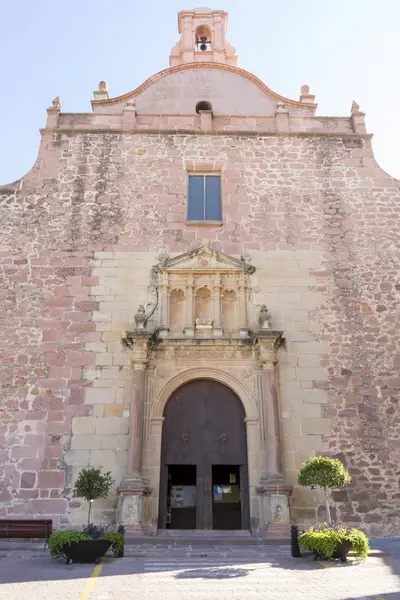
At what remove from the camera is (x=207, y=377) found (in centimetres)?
1276

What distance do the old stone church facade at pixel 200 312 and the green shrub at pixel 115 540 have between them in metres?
2.05

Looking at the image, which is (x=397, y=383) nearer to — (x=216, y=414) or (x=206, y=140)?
(x=216, y=414)

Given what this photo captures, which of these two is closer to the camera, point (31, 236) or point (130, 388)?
point (130, 388)

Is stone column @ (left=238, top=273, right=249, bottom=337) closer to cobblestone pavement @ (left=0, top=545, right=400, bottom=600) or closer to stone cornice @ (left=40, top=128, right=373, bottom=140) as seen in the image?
stone cornice @ (left=40, top=128, right=373, bottom=140)

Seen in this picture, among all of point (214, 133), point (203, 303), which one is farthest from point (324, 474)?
point (214, 133)

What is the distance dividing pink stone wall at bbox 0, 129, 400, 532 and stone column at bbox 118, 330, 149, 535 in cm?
126

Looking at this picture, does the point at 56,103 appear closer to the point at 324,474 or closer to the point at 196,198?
the point at 196,198

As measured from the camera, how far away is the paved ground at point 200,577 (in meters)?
6.07

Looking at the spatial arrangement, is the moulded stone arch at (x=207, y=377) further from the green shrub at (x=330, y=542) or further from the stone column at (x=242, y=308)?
the green shrub at (x=330, y=542)

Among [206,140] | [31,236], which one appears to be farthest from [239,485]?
[206,140]

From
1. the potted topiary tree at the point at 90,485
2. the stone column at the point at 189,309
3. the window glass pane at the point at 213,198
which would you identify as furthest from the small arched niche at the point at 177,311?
the potted topiary tree at the point at 90,485

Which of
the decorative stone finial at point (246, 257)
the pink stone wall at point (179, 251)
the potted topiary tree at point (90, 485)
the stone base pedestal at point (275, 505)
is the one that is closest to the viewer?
the potted topiary tree at point (90, 485)

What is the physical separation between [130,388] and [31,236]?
521cm

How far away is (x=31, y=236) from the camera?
14.2 meters
